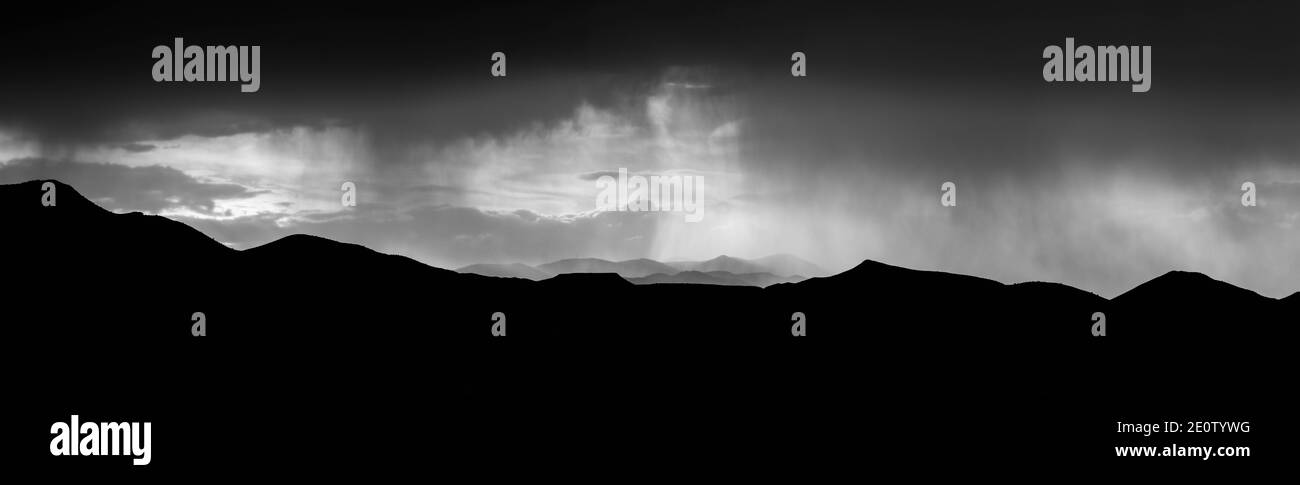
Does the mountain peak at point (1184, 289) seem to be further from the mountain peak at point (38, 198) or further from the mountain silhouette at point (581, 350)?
the mountain peak at point (38, 198)

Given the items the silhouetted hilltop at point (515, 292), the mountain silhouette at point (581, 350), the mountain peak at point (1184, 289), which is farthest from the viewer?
the mountain peak at point (1184, 289)

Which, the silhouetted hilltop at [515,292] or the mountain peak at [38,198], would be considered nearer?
the silhouetted hilltop at [515,292]

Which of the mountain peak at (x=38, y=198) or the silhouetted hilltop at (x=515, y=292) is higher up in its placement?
the mountain peak at (x=38, y=198)

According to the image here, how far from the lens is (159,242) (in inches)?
3981

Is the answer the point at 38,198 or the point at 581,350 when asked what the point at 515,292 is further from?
the point at 38,198

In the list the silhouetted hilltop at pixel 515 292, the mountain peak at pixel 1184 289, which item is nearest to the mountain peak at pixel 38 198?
the silhouetted hilltop at pixel 515 292
